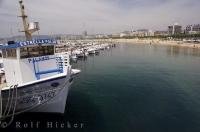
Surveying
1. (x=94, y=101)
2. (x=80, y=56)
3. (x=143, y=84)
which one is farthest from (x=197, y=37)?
(x=94, y=101)

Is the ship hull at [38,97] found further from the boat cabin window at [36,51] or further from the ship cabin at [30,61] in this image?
the boat cabin window at [36,51]

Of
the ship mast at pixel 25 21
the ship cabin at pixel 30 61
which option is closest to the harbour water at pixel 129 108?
the ship cabin at pixel 30 61

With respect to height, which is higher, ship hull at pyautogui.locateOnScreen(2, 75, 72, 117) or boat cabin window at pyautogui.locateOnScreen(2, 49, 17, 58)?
boat cabin window at pyautogui.locateOnScreen(2, 49, 17, 58)

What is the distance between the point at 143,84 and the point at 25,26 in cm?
2017

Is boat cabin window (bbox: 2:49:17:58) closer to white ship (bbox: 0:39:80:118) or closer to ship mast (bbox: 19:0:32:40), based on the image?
white ship (bbox: 0:39:80:118)

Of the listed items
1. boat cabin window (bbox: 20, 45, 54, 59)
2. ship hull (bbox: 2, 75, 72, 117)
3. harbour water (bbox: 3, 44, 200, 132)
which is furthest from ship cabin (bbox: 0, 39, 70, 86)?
harbour water (bbox: 3, 44, 200, 132)

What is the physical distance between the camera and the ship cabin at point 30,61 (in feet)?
59.8

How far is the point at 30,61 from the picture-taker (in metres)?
→ 18.5

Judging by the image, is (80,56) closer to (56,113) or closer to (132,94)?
(132,94)

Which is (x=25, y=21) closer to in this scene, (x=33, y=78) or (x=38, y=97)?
(x=33, y=78)

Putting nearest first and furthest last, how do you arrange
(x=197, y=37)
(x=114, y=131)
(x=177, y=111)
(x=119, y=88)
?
(x=114, y=131), (x=177, y=111), (x=119, y=88), (x=197, y=37)

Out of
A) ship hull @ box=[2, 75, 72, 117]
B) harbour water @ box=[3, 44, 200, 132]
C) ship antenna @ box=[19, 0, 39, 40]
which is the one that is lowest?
harbour water @ box=[3, 44, 200, 132]

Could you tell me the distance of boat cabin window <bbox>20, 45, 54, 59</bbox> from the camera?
60.2 ft

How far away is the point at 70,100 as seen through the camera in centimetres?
2548
